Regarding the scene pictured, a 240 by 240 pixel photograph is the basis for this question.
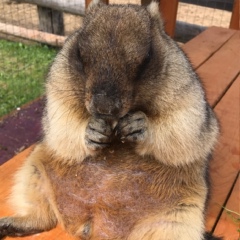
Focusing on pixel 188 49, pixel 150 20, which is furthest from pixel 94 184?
pixel 188 49

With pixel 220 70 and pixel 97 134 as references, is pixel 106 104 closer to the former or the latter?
pixel 97 134

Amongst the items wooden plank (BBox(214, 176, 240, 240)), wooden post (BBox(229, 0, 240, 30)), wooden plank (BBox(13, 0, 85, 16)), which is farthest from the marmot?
wooden plank (BBox(13, 0, 85, 16))

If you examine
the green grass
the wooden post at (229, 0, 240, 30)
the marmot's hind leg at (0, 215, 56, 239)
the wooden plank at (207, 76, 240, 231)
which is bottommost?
the green grass

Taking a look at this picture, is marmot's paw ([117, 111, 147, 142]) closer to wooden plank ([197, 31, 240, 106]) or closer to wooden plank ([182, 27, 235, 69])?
wooden plank ([197, 31, 240, 106])

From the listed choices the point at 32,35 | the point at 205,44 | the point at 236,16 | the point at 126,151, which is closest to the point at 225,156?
the point at 126,151

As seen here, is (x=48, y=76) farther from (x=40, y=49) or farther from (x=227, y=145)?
(x=40, y=49)

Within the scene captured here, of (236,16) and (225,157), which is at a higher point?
(225,157)
